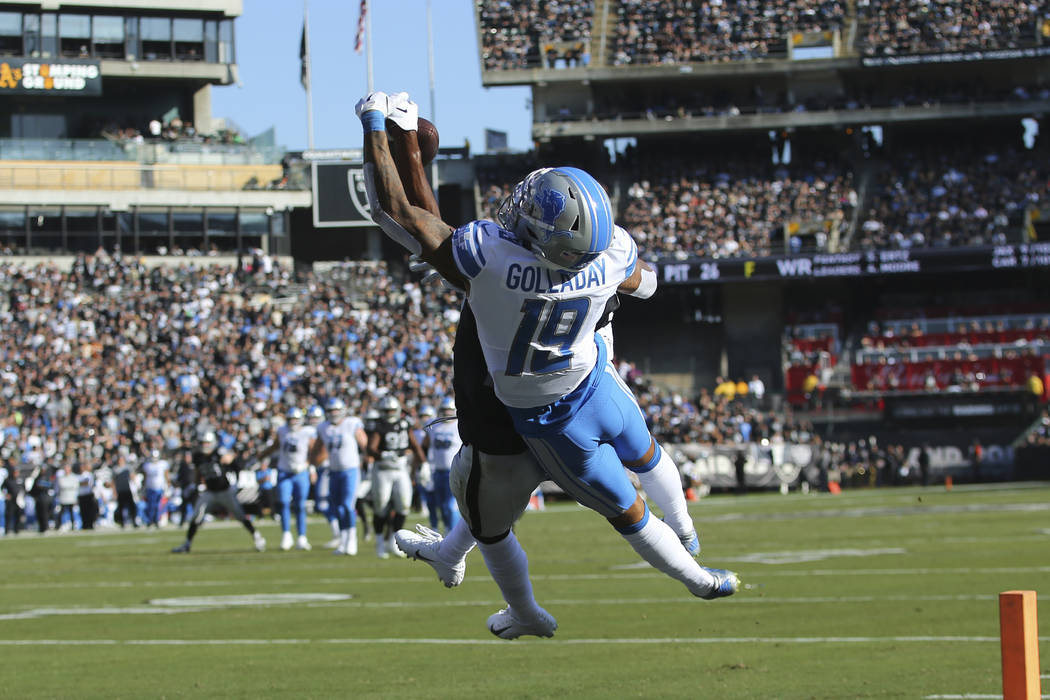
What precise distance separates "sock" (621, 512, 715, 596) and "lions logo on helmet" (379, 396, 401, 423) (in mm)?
11585

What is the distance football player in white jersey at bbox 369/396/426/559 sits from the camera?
1750 cm

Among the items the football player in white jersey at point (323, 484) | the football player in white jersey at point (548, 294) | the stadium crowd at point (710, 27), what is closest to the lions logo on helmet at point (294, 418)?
the football player in white jersey at point (323, 484)

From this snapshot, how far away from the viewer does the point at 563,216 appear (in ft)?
17.1

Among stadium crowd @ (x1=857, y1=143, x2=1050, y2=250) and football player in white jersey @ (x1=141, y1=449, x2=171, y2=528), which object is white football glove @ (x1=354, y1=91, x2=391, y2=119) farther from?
stadium crowd @ (x1=857, y1=143, x2=1050, y2=250)

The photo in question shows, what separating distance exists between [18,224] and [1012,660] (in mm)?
44357

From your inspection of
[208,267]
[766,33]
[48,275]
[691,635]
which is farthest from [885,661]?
[766,33]

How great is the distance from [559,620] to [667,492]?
5.02 m

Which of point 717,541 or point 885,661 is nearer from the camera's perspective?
point 885,661

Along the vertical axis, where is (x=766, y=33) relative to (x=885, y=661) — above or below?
above

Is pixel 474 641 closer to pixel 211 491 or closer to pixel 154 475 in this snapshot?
pixel 211 491

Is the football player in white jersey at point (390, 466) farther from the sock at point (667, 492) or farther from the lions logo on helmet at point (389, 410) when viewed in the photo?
the sock at point (667, 492)

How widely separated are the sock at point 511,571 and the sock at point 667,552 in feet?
1.66

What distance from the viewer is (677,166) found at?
46844 millimetres

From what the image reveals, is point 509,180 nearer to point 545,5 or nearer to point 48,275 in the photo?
point 545,5
